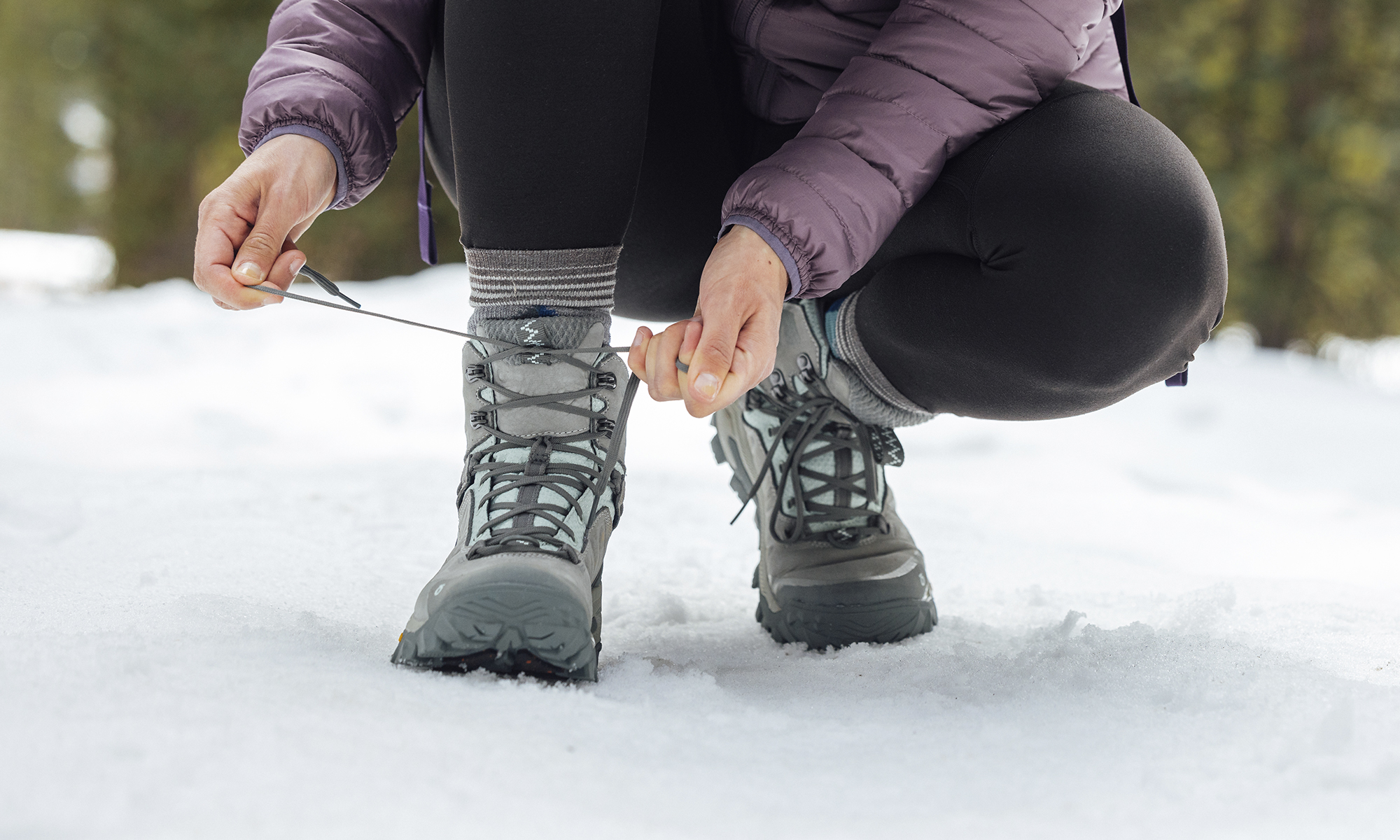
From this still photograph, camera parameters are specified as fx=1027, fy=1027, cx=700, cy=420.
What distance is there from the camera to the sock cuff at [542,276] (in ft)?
2.65

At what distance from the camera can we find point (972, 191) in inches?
32.6

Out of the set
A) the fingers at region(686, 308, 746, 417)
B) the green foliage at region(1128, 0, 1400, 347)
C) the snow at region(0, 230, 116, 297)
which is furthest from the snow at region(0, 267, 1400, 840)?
the snow at region(0, 230, 116, 297)

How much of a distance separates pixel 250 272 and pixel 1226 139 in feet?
16.2

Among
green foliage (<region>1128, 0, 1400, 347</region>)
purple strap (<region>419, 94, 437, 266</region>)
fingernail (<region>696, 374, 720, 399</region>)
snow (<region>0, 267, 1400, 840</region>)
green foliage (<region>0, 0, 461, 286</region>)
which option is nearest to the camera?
snow (<region>0, 267, 1400, 840</region>)

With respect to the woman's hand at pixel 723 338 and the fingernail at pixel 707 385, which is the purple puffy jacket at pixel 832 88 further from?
the fingernail at pixel 707 385

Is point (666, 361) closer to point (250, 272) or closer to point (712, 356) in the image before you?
point (712, 356)

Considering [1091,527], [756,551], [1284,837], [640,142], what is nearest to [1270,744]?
[1284,837]

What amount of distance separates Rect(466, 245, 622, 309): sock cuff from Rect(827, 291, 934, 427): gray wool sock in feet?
0.78

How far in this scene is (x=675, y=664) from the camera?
85cm

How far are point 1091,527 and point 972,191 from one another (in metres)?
0.88

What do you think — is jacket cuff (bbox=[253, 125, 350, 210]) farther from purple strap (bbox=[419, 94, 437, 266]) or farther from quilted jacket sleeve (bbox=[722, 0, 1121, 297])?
quilted jacket sleeve (bbox=[722, 0, 1121, 297])

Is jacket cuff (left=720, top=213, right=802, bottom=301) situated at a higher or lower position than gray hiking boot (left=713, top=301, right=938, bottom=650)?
higher

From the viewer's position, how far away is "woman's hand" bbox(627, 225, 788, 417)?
2.18ft

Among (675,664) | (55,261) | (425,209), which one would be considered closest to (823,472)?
(675,664)
